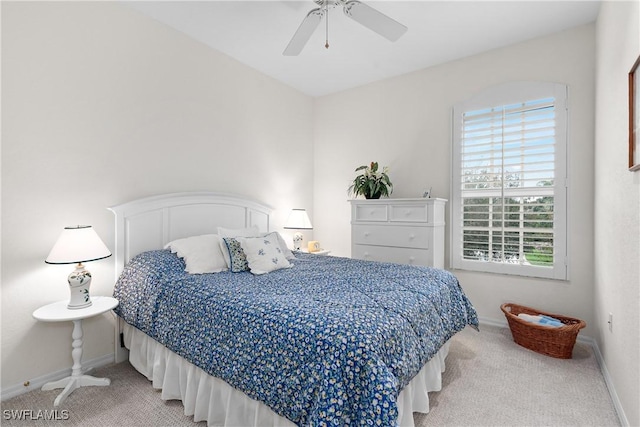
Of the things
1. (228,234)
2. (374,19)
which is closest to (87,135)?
(228,234)

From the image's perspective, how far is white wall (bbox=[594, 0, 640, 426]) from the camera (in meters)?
1.62

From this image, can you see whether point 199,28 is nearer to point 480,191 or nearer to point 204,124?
point 204,124

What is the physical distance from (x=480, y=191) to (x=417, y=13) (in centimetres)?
180

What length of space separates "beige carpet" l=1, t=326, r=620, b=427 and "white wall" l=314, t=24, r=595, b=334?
82cm

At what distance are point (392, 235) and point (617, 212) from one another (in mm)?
1883

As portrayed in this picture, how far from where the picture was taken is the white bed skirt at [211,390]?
1576 millimetres

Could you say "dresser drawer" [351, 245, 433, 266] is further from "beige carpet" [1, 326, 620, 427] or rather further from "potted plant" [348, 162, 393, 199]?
"beige carpet" [1, 326, 620, 427]

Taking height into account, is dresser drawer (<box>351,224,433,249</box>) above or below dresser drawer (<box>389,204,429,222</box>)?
below

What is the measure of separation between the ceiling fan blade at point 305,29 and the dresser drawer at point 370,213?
1.83 m

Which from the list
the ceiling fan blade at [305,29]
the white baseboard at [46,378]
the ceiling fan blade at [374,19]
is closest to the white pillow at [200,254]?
the white baseboard at [46,378]

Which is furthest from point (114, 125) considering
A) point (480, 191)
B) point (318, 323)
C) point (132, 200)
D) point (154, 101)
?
point (480, 191)

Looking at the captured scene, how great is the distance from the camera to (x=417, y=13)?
269 centimetres

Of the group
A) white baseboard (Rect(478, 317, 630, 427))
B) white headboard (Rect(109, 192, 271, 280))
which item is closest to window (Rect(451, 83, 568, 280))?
white baseboard (Rect(478, 317, 630, 427))

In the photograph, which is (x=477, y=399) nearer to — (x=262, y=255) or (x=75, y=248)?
(x=262, y=255)
